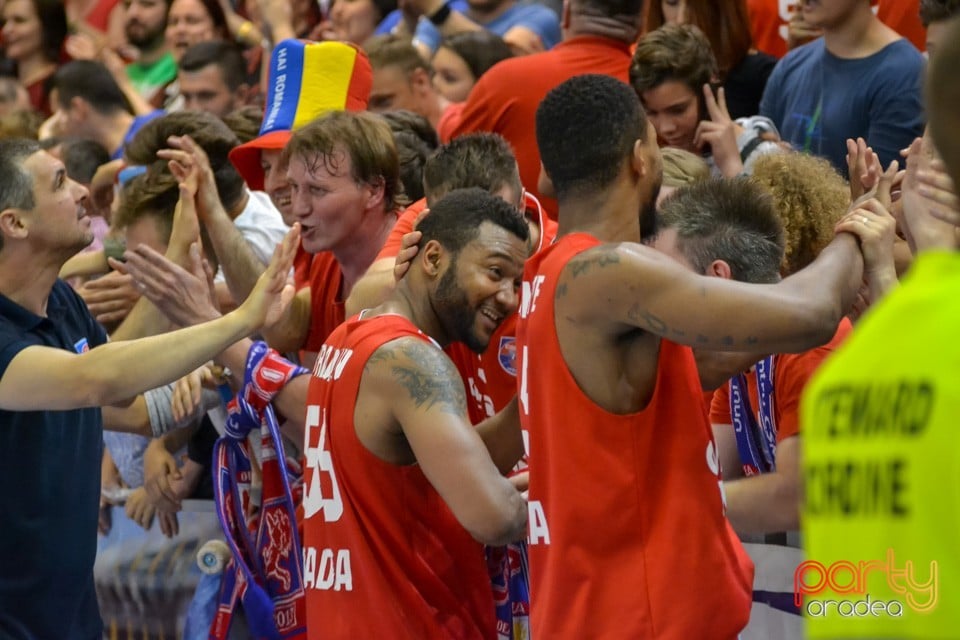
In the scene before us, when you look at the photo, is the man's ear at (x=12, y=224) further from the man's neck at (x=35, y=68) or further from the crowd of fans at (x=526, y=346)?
the man's neck at (x=35, y=68)

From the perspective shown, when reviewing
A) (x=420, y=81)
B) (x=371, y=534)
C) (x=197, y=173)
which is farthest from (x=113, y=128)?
(x=371, y=534)

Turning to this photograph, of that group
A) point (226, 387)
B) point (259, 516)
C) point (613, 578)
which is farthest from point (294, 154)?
point (613, 578)

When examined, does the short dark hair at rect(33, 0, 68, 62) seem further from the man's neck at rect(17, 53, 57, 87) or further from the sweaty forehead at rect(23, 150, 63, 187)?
the sweaty forehead at rect(23, 150, 63, 187)

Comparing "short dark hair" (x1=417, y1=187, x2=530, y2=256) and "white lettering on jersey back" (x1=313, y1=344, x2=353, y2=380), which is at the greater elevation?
"short dark hair" (x1=417, y1=187, x2=530, y2=256)

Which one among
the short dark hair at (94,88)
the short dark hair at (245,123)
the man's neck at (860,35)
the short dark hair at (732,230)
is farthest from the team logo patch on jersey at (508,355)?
the short dark hair at (94,88)

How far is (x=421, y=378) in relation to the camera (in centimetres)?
369

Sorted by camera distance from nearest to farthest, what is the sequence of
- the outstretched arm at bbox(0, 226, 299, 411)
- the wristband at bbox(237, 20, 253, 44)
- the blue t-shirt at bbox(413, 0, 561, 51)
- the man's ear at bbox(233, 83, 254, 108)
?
the outstretched arm at bbox(0, 226, 299, 411), the blue t-shirt at bbox(413, 0, 561, 51), the man's ear at bbox(233, 83, 254, 108), the wristband at bbox(237, 20, 253, 44)

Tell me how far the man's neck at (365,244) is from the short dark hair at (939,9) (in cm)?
196

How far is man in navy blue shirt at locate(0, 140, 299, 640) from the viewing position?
4207 mm

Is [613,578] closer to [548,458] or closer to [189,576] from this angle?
[548,458]

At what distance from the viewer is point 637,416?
10.4ft

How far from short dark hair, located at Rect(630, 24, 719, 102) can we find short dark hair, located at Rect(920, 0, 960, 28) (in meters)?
0.84

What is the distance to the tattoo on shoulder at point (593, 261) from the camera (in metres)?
3.12

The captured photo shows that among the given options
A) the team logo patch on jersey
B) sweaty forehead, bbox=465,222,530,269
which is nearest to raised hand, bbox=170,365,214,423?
the team logo patch on jersey
